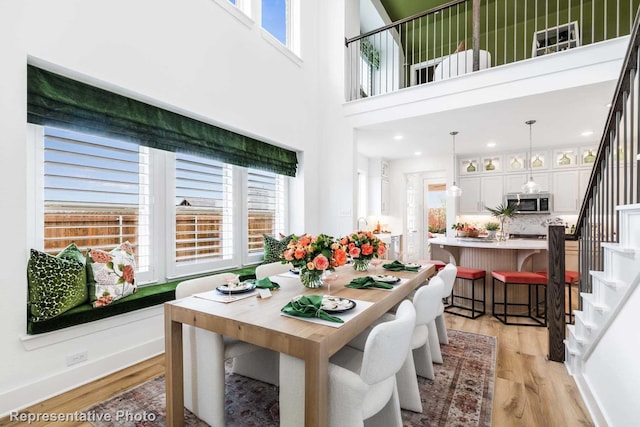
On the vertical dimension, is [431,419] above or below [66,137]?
below

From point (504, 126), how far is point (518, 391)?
3.87 m

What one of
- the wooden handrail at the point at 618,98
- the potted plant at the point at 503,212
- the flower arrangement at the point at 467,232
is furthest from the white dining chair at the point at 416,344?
the potted plant at the point at 503,212

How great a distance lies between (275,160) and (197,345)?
280 centimetres

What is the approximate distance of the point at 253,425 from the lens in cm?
174

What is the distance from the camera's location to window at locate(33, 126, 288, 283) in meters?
2.27

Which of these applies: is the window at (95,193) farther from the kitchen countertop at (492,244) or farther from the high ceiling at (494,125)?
the kitchen countertop at (492,244)

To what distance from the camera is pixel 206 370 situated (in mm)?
1712

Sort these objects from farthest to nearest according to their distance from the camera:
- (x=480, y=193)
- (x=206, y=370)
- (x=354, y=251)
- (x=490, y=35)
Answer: (x=490, y=35), (x=480, y=193), (x=354, y=251), (x=206, y=370)

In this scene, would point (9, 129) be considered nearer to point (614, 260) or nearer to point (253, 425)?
point (253, 425)

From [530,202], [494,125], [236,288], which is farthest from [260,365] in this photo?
[530,202]

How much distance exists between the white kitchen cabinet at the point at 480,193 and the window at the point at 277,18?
4706 millimetres

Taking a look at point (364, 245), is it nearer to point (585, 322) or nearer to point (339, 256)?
point (339, 256)

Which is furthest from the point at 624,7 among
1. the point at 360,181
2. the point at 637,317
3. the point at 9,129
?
the point at 9,129

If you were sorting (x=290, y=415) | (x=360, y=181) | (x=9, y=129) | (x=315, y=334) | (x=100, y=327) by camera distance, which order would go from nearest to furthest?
(x=315, y=334), (x=290, y=415), (x=9, y=129), (x=100, y=327), (x=360, y=181)
